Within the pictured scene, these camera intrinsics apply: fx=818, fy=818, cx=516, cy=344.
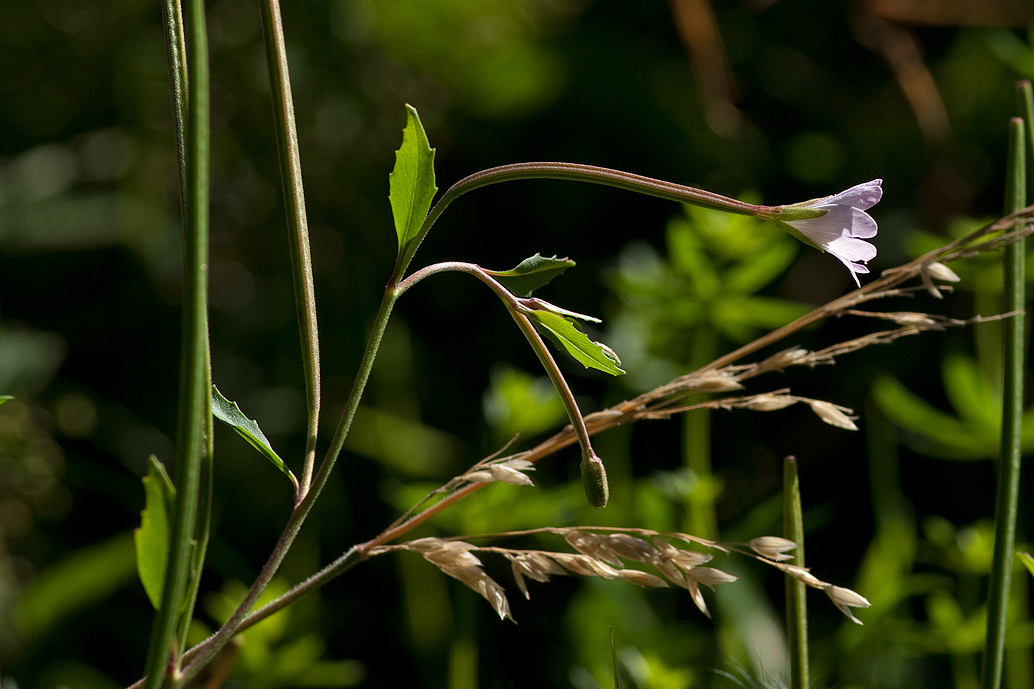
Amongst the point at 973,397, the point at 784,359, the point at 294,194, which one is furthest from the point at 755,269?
the point at 294,194

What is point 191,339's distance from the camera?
0.19m

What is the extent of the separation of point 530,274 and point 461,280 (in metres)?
0.74

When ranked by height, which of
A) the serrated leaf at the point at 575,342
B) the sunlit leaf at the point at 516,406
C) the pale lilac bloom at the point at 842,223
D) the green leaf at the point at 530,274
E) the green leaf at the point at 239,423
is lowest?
the sunlit leaf at the point at 516,406

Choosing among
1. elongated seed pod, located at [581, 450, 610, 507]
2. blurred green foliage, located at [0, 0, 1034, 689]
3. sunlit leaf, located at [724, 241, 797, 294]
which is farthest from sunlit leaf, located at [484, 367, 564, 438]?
elongated seed pod, located at [581, 450, 610, 507]

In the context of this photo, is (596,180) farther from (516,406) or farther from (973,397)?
(973,397)

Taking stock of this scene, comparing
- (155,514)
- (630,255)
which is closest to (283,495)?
(630,255)

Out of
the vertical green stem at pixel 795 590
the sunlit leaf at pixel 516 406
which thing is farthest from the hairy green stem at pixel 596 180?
the sunlit leaf at pixel 516 406

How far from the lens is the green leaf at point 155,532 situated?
0.73ft

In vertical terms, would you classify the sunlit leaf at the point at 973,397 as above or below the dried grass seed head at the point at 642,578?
below

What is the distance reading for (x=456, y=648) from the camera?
0.51m

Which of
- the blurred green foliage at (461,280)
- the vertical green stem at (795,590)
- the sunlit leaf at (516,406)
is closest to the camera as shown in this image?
the vertical green stem at (795,590)

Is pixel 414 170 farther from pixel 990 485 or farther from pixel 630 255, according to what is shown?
pixel 990 485

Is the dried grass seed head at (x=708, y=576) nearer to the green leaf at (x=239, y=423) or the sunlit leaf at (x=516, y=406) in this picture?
the green leaf at (x=239, y=423)

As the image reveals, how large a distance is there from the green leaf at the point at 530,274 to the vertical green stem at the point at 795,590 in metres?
0.10
